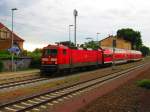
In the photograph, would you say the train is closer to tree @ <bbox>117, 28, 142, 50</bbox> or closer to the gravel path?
the gravel path

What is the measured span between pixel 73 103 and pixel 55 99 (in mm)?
2626

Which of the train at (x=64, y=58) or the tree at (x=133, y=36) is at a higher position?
the tree at (x=133, y=36)

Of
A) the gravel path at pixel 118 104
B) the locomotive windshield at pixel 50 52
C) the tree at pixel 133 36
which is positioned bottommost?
the gravel path at pixel 118 104

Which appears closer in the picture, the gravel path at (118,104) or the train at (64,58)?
the gravel path at (118,104)

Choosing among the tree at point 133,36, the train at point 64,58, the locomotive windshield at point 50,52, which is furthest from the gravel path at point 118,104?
the tree at point 133,36

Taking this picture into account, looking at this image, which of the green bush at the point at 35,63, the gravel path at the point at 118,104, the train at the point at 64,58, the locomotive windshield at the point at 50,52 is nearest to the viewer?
the gravel path at the point at 118,104

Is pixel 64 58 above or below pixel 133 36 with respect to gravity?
below

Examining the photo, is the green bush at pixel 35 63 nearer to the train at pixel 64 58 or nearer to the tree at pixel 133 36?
the train at pixel 64 58

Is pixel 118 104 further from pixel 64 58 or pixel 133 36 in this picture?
pixel 133 36

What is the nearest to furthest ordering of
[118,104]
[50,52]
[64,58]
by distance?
[118,104], [50,52], [64,58]

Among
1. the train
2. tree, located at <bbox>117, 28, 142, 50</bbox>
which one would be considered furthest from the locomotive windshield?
tree, located at <bbox>117, 28, 142, 50</bbox>

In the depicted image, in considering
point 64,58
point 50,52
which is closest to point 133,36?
point 64,58

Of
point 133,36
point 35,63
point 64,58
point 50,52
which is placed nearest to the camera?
point 50,52

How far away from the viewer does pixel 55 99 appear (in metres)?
18.7
